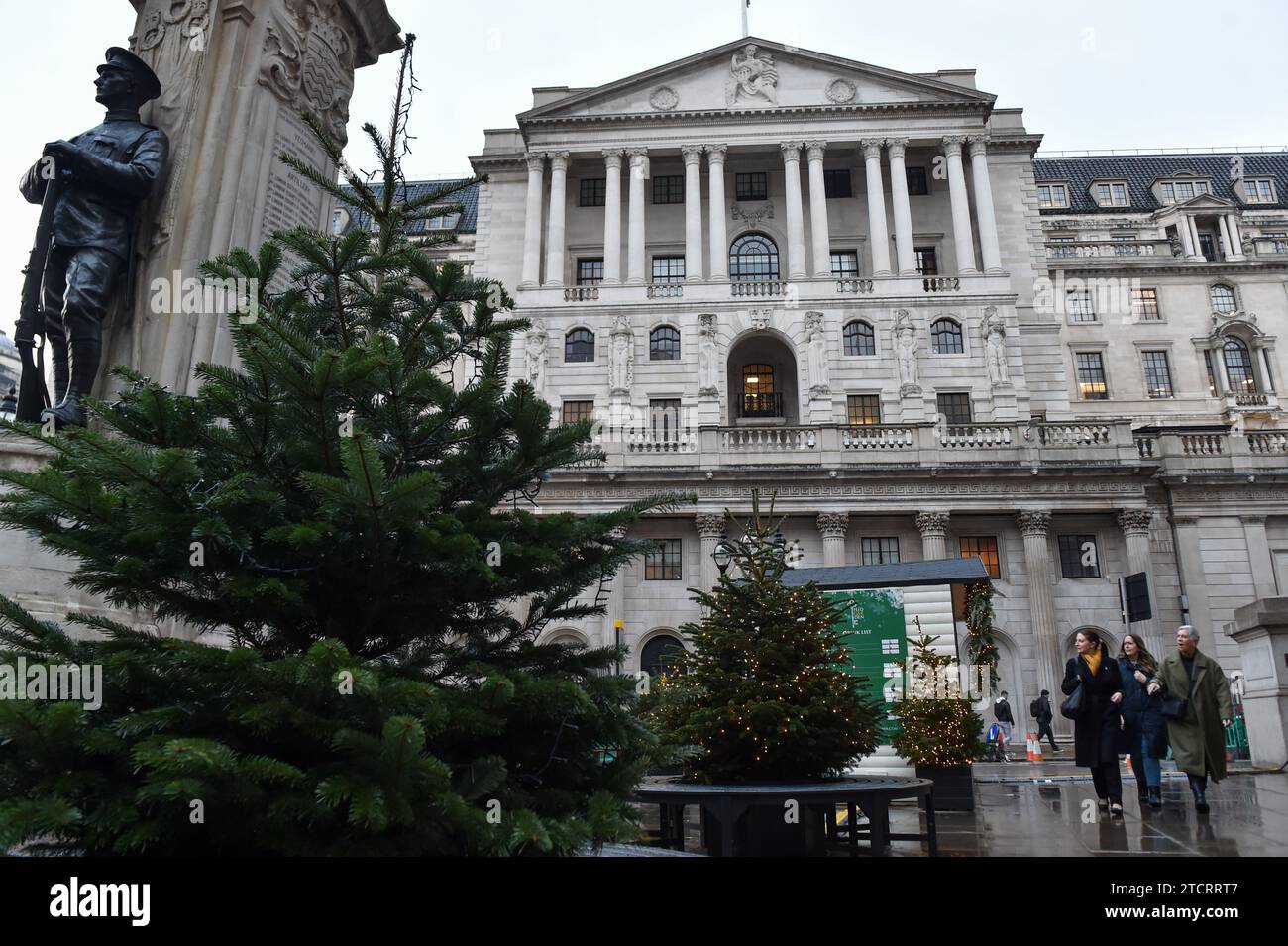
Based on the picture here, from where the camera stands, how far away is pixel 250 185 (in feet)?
29.5

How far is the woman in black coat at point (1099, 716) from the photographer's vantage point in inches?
419

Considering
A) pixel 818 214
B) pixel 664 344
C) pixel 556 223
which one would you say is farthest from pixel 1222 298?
pixel 556 223

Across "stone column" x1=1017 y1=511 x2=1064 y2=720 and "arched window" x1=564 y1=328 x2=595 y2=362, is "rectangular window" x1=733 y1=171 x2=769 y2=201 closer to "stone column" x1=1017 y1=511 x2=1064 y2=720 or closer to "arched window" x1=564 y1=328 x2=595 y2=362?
"arched window" x1=564 y1=328 x2=595 y2=362

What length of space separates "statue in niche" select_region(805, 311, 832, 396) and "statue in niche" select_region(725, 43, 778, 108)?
13.5m

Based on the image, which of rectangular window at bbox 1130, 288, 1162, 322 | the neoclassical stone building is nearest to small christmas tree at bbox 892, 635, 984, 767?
the neoclassical stone building

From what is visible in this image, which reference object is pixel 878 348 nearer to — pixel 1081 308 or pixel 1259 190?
pixel 1081 308

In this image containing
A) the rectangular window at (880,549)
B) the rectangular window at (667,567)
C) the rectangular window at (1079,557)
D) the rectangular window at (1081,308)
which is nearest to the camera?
the rectangular window at (1079,557)

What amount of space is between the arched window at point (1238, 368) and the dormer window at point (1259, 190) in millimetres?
25035

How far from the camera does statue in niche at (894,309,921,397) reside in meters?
41.2

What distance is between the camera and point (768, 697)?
8586 millimetres

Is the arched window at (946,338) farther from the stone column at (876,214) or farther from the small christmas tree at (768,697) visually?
the small christmas tree at (768,697)

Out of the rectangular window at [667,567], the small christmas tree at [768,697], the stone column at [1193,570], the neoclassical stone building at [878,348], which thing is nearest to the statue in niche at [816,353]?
the neoclassical stone building at [878,348]
